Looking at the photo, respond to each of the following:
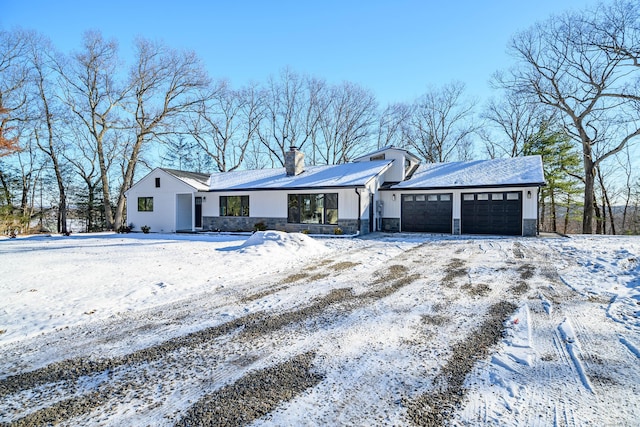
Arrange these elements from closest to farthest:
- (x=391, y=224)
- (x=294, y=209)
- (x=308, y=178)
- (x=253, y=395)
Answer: (x=253, y=395) → (x=294, y=209) → (x=391, y=224) → (x=308, y=178)

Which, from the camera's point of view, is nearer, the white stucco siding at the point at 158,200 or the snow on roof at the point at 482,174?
the snow on roof at the point at 482,174

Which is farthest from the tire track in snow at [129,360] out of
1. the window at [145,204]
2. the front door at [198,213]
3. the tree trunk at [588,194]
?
the tree trunk at [588,194]

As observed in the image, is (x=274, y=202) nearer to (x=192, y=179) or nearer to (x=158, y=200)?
(x=192, y=179)

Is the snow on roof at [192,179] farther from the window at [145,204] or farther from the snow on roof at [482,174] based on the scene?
the snow on roof at [482,174]

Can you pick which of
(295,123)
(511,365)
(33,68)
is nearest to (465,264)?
(511,365)

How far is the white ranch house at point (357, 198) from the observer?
14805 mm

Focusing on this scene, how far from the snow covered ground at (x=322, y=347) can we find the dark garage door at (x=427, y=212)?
9.27 m

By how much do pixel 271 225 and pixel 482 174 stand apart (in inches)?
437

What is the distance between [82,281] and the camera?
230 inches

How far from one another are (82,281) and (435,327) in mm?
6084

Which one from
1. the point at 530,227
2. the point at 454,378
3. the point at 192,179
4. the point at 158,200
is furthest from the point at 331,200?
the point at 454,378

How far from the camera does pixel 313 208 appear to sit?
53.6ft

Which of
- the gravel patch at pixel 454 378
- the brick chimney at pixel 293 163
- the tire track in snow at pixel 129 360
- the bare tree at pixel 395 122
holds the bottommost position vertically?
the tire track in snow at pixel 129 360

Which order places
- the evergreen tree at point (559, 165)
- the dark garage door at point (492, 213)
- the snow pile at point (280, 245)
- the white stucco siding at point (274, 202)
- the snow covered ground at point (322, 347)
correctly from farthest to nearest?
the evergreen tree at point (559, 165) → the white stucco siding at point (274, 202) → the dark garage door at point (492, 213) → the snow pile at point (280, 245) → the snow covered ground at point (322, 347)
